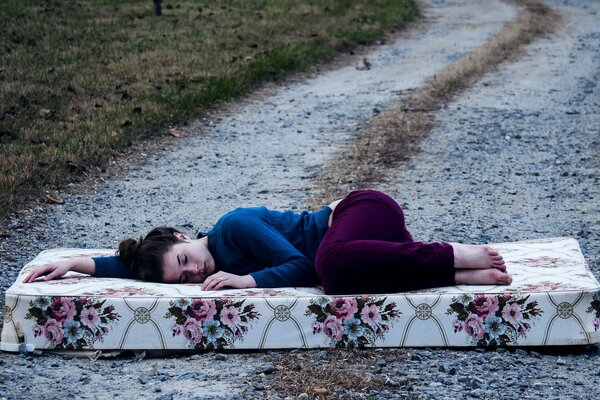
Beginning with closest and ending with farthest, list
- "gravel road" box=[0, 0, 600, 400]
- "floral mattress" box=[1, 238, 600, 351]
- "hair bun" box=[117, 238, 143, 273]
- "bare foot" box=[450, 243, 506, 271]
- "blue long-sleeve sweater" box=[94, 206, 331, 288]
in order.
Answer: "gravel road" box=[0, 0, 600, 400], "floral mattress" box=[1, 238, 600, 351], "bare foot" box=[450, 243, 506, 271], "blue long-sleeve sweater" box=[94, 206, 331, 288], "hair bun" box=[117, 238, 143, 273]

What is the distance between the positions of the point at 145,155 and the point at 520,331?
4.81 m

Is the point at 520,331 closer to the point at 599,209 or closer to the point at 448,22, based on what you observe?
the point at 599,209

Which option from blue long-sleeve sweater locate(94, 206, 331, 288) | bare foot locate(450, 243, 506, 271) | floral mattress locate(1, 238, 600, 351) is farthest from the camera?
blue long-sleeve sweater locate(94, 206, 331, 288)

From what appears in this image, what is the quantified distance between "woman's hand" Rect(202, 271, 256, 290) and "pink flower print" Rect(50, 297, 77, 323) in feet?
1.82

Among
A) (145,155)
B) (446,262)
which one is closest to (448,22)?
(145,155)

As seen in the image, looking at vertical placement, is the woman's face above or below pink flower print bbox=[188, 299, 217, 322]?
above

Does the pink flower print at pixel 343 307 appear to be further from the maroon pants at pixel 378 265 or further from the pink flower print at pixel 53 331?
the pink flower print at pixel 53 331

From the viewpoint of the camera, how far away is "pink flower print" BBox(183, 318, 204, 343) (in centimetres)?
420

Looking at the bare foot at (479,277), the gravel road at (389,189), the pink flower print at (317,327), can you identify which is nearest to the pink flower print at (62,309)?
the gravel road at (389,189)

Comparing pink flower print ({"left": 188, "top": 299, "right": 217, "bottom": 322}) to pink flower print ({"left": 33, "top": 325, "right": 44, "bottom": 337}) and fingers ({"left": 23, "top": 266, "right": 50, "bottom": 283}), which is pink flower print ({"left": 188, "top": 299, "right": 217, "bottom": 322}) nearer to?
pink flower print ({"left": 33, "top": 325, "right": 44, "bottom": 337})

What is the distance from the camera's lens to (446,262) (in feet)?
13.9

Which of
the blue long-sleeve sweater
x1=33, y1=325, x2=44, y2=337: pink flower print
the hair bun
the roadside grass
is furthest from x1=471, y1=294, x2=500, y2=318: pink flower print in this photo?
the roadside grass

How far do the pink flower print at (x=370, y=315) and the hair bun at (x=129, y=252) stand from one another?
1097 mm

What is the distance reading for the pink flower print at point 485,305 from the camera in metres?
4.16
